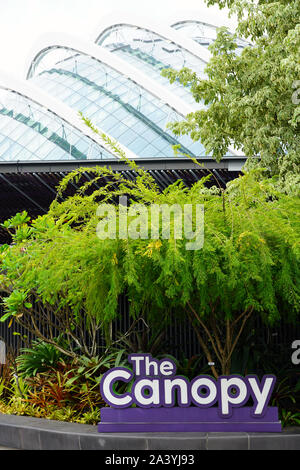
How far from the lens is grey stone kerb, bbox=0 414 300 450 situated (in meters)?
6.78

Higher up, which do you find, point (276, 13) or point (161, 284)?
point (276, 13)

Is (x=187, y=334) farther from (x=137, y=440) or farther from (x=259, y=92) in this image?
(x=259, y=92)

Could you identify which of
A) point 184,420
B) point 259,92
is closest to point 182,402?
point 184,420

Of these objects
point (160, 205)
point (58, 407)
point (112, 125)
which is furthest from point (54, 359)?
point (112, 125)

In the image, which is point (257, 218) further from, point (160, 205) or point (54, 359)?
point (54, 359)

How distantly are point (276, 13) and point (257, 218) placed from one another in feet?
16.4

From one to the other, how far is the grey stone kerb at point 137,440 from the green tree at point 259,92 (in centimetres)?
449

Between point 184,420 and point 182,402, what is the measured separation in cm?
24
